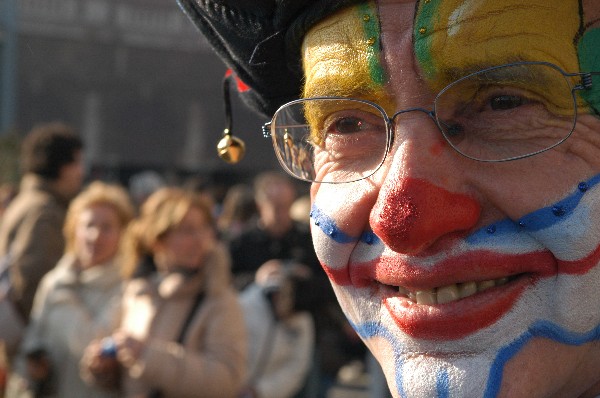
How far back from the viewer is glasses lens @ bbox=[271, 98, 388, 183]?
1.74 meters

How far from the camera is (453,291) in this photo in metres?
1.63

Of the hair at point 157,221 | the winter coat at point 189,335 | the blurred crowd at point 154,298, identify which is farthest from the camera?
the hair at point 157,221

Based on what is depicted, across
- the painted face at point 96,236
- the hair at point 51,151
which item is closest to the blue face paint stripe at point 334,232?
the painted face at point 96,236

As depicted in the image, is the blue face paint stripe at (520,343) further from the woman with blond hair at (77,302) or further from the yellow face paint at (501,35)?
the woman with blond hair at (77,302)

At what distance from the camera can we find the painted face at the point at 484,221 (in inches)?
61.2

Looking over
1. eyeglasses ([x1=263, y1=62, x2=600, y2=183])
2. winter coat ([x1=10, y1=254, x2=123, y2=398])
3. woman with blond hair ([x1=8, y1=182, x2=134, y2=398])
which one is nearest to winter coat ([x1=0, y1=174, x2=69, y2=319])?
woman with blond hair ([x1=8, y1=182, x2=134, y2=398])

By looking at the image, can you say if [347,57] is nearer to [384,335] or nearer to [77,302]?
[384,335]

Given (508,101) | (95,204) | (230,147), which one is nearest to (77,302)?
(95,204)

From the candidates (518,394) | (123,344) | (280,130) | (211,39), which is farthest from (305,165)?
(123,344)

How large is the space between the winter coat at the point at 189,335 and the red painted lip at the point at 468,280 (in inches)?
102

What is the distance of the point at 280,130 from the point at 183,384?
2396 millimetres

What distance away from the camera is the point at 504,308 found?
5.18 feet

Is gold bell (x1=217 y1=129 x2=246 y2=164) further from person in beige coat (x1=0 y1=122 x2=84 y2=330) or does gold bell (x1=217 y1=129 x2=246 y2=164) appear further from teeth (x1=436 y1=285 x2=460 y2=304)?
person in beige coat (x1=0 y1=122 x2=84 y2=330)

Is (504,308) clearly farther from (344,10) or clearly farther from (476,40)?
(344,10)
